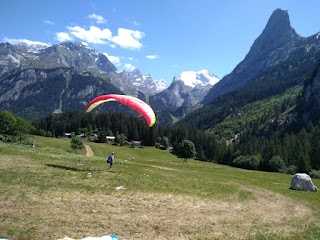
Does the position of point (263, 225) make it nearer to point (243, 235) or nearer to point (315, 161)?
point (243, 235)

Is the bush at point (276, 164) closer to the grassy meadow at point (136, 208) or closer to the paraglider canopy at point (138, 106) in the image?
the grassy meadow at point (136, 208)

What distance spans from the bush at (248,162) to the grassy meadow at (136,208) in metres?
86.8

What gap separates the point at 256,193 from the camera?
40625 millimetres

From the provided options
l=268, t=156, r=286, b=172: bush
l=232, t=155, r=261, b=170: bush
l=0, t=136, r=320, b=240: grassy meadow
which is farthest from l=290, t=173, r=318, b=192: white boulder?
l=232, t=155, r=261, b=170: bush

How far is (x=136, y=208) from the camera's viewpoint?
1053 inches

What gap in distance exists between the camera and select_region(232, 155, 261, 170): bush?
127250 mm

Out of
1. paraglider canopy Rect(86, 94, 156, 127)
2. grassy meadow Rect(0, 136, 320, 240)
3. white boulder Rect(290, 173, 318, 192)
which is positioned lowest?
grassy meadow Rect(0, 136, 320, 240)

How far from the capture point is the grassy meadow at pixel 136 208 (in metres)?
20.8

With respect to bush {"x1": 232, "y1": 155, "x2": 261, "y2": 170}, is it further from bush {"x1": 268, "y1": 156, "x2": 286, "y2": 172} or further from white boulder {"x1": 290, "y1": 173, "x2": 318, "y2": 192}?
white boulder {"x1": 290, "y1": 173, "x2": 318, "y2": 192}

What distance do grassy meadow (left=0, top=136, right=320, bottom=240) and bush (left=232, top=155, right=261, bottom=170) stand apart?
285 feet

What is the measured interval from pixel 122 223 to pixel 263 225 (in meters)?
11.1

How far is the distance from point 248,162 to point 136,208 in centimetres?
11104

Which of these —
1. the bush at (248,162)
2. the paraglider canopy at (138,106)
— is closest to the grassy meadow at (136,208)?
the paraglider canopy at (138,106)

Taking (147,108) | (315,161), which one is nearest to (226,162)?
(315,161)
